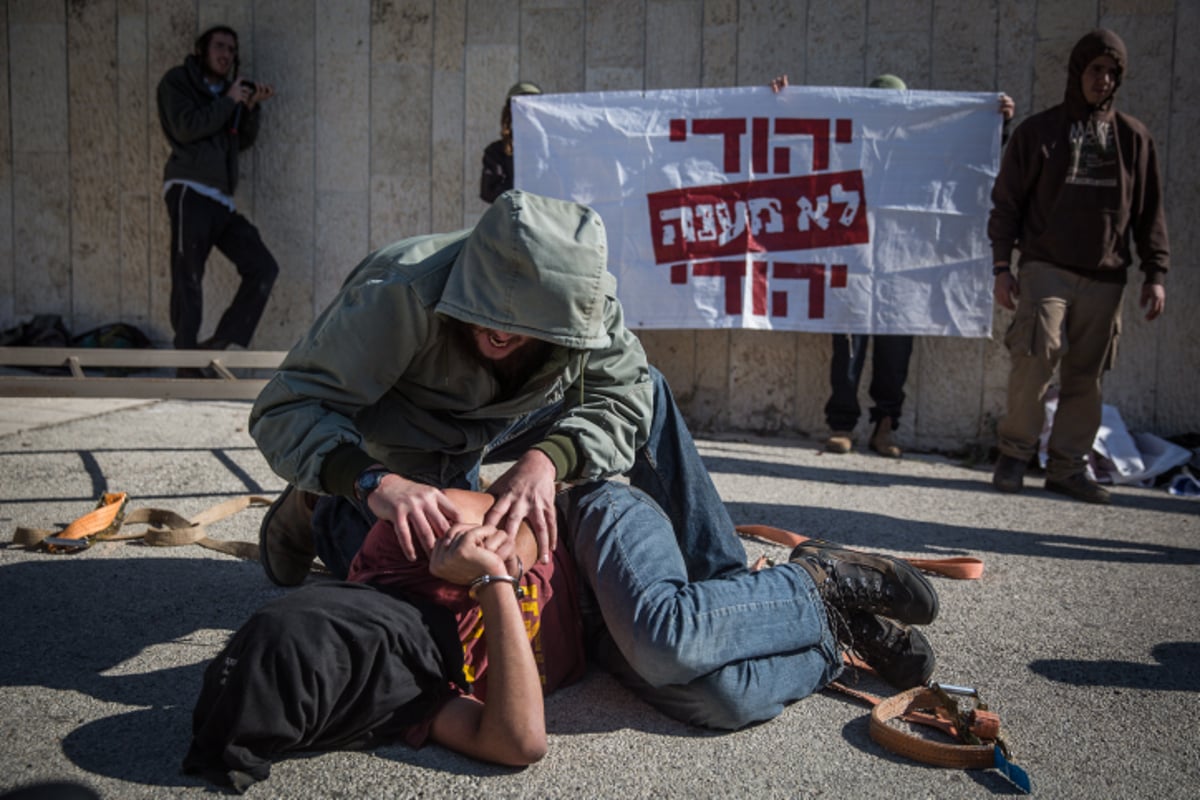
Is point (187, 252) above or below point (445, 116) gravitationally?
below

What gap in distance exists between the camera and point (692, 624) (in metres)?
2.17

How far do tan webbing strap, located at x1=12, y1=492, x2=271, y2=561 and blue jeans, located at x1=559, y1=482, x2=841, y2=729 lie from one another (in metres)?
1.56

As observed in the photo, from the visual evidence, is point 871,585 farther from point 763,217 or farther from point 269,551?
point 763,217

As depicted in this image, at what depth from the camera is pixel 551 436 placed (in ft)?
8.20

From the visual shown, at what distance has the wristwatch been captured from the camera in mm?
2170

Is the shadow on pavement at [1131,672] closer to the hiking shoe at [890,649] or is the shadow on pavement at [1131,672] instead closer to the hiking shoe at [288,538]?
the hiking shoe at [890,649]

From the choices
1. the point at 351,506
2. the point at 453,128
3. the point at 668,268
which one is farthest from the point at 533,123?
the point at 351,506

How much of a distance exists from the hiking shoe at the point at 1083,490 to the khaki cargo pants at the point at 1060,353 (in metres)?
0.03

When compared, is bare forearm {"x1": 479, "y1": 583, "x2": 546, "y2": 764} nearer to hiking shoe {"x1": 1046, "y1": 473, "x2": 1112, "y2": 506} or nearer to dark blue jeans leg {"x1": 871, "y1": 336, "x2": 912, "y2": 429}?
hiking shoe {"x1": 1046, "y1": 473, "x2": 1112, "y2": 506}

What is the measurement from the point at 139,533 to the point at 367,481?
1.96m

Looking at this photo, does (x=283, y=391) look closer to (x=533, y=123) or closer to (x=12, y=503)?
(x=12, y=503)

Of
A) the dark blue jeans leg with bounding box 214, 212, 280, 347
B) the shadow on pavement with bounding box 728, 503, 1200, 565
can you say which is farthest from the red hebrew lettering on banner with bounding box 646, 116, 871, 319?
the dark blue jeans leg with bounding box 214, 212, 280, 347

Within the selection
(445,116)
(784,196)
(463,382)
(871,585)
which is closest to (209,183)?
(445,116)

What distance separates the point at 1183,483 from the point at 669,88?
3809mm
